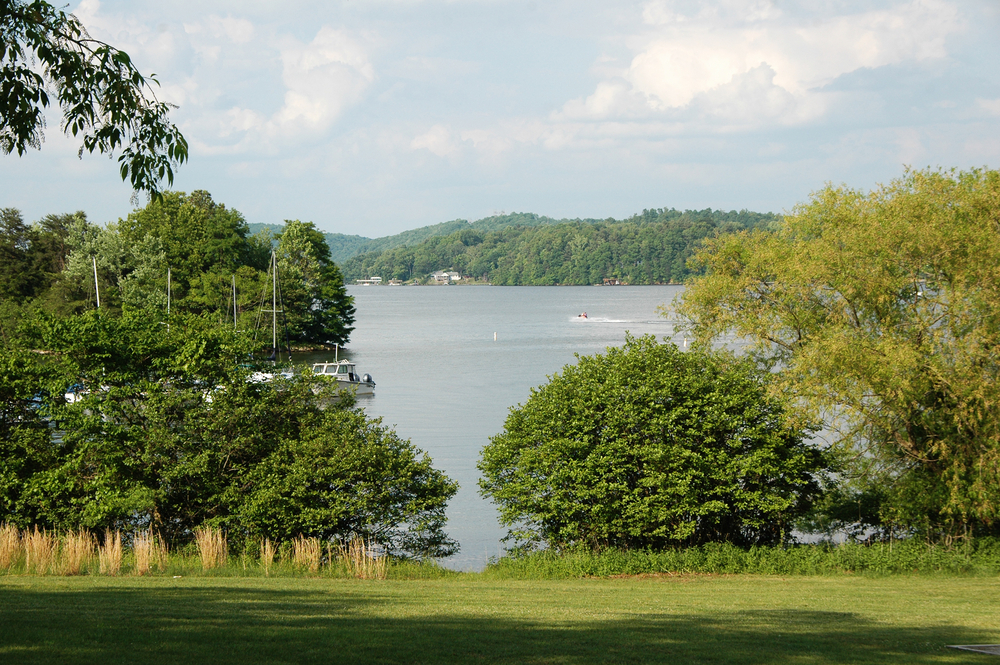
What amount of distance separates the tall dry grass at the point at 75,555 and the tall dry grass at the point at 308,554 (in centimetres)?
365

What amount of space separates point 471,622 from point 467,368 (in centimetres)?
6416

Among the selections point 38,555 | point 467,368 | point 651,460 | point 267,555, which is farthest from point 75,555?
point 467,368

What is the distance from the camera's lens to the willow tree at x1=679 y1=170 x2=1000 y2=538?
18.6 m

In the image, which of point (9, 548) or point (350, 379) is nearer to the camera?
point (9, 548)

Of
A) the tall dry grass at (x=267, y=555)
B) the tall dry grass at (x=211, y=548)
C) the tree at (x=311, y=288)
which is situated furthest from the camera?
the tree at (x=311, y=288)

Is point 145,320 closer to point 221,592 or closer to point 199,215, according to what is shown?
point 221,592

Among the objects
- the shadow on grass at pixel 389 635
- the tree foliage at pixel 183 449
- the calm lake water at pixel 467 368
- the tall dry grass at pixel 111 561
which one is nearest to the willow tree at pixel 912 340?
the shadow on grass at pixel 389 635

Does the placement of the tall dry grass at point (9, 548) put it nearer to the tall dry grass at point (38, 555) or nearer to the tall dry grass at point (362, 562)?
the tall dry grass at point (38, 555)

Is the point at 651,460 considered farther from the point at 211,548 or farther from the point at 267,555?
the point at 211,548

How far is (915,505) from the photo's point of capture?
20031 mm

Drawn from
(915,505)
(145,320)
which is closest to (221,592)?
(145,320)

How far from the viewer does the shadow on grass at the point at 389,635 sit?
8.05 m

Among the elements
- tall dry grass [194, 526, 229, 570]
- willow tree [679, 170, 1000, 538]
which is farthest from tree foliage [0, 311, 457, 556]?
willow tree [679, 170, 1000, 538]

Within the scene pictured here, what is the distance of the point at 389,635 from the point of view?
918 centimetres
